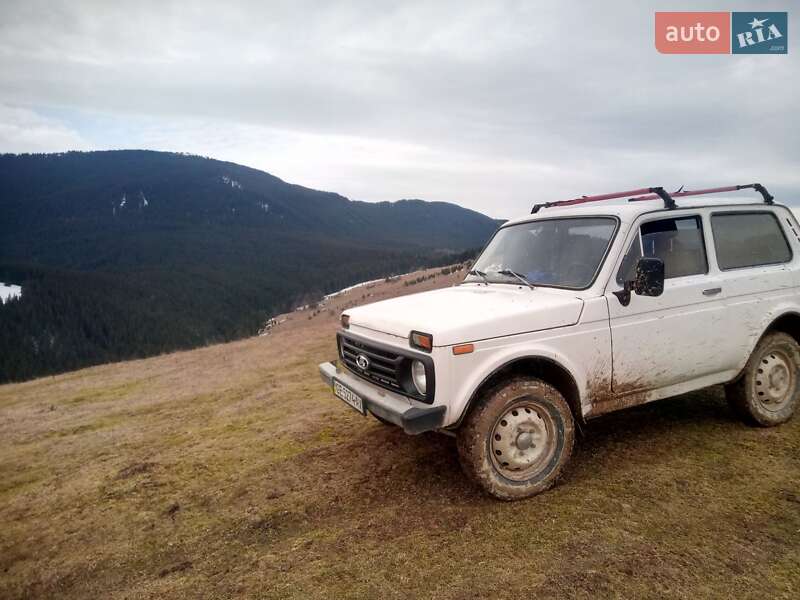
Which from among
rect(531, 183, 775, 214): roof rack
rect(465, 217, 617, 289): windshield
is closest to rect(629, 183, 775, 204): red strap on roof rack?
rect(531, 183, 775, 214): roof rack

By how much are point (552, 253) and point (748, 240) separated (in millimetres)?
2044

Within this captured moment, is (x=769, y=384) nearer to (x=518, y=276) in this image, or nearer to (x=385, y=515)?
(x=518, y=276)

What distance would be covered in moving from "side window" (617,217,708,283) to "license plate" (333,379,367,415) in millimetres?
2485

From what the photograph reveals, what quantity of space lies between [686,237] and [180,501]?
5.11 m

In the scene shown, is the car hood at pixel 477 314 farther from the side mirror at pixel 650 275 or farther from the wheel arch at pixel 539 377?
the side mirror at pixel 650 275

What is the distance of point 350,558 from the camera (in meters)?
3.31

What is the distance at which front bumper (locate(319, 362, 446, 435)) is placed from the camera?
3426mm

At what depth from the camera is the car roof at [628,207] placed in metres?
4.29

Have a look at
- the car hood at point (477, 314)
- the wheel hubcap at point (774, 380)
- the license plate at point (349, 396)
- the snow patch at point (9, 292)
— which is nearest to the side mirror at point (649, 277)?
the car hood at point (477, 314)

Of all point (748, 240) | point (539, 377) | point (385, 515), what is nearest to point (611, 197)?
point (748, 240)

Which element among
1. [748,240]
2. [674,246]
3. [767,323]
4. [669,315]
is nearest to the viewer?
[669,315]

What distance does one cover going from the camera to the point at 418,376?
3674mm

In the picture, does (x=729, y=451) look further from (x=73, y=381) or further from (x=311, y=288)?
(x=311, y=288)

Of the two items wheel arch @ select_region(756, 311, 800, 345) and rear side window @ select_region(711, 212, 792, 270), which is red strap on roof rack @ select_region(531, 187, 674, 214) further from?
wheel arch @ select_region(756, 311, 800, 345)
